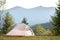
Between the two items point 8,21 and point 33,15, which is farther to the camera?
point 33,15

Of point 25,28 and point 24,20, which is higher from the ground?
point 25,28

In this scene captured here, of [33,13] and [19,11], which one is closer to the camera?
[19,11]

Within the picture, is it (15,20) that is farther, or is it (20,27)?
(15,20)

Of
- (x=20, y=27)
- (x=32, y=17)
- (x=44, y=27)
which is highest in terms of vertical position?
(x=20, y=27)

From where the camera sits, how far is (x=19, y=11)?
21922 mm

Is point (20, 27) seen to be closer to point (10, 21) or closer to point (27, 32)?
point (27, 32)

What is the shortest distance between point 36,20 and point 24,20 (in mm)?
1382

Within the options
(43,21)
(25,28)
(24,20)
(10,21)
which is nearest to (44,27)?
(43,21)

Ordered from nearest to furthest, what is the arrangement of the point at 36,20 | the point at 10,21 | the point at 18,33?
the point at 18,33 → the point at 10,21 → the point at 36,20

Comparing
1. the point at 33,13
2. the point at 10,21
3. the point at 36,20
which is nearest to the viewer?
the point at 10,21

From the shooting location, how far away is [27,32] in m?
12.9

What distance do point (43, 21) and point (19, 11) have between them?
3036 millimetres

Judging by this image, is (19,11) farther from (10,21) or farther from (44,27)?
(44,27)

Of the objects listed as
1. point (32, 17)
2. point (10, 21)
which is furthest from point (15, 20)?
point (32, 17)
